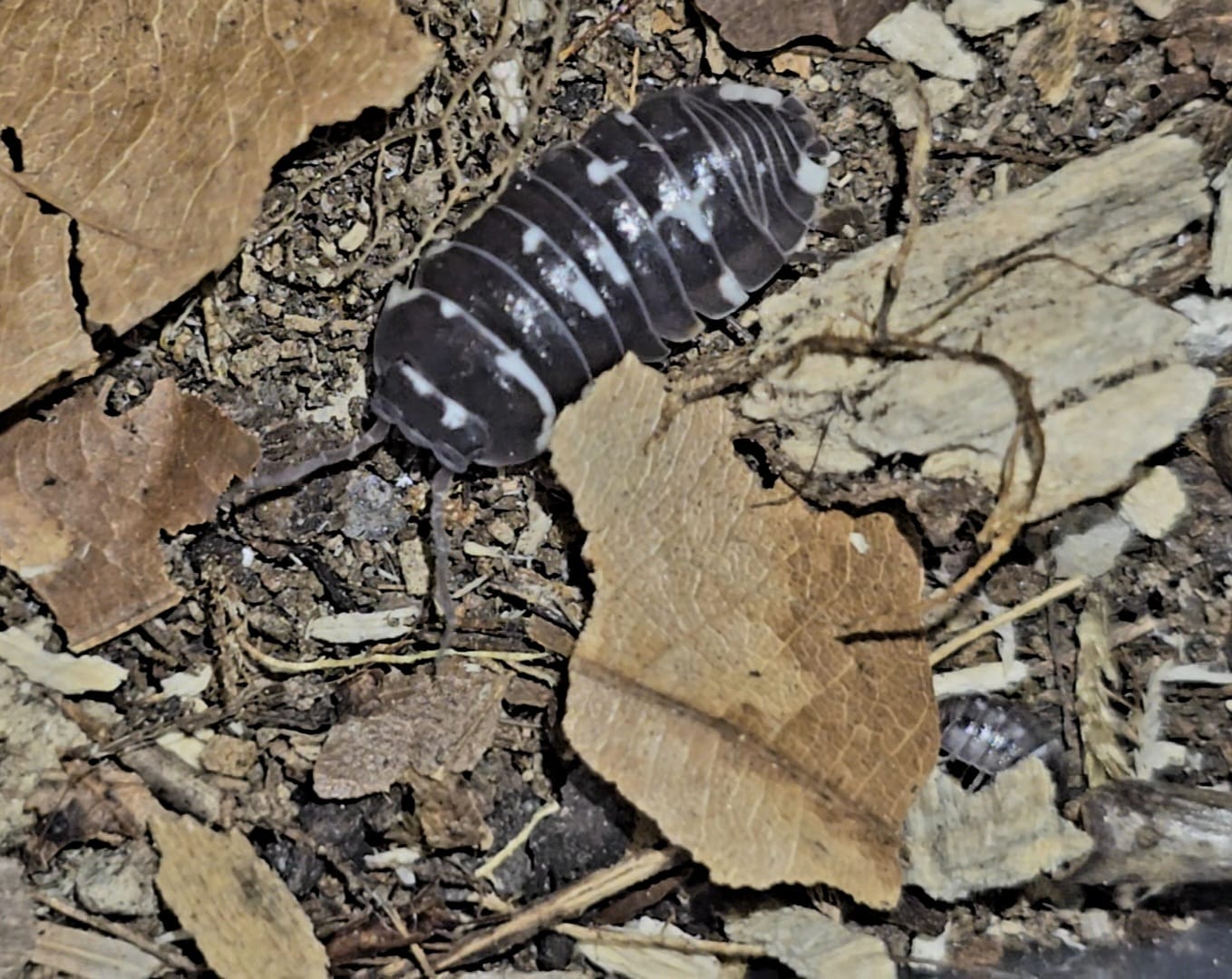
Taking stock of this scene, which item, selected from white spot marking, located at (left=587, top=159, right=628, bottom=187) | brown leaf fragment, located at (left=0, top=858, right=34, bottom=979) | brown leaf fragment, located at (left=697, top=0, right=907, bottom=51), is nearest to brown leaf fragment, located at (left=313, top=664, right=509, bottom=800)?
brown leaf fragment, located at (left=0, top=858, right=34, bottom=979)

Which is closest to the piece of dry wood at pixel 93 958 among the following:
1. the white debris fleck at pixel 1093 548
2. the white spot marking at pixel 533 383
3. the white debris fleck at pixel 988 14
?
the white spot marking at pixel 533 383

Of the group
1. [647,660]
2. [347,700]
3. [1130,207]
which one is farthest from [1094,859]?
[347,700]

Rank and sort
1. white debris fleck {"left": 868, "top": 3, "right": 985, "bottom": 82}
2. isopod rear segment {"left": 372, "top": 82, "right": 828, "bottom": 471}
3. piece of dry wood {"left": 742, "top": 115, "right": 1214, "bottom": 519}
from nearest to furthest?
piece of dry wood {"left": 742, "top": 115, "right": 1214, "bottom": 519}
isopod rear segment {"left": 372, "top": 82, "right": 828, "bottom": 471}
white debris fleck {"left": 868, "top": 3, "right": 985, "bottom": 82}

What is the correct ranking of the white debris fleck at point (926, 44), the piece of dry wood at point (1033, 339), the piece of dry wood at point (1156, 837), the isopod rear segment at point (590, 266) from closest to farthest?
the piece of dry wood at point (1033, 339) < the piece of dry wood at point (1156, 837) < the isopod rear segment at point (590, 266) < the white debris fleck at point (926, 44)

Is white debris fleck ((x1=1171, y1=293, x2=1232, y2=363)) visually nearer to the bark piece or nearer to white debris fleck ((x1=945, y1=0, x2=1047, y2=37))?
white debris fleck ((x1=945, y1=0, x2=1047, y2=37))

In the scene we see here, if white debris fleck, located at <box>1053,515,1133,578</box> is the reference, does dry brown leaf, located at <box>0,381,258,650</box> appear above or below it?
below

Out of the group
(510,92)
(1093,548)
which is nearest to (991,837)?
(1093,548)

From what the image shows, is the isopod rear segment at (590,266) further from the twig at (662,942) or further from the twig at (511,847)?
the twig at (662,942)
